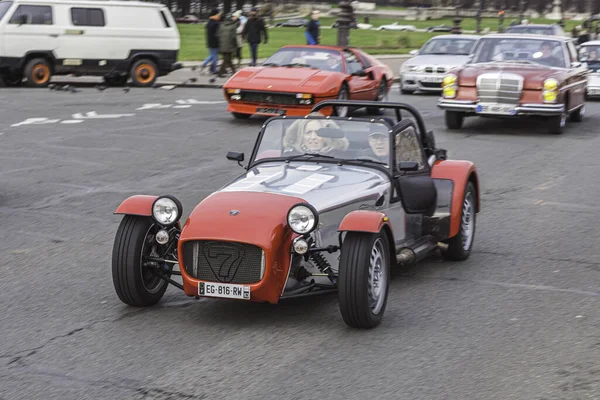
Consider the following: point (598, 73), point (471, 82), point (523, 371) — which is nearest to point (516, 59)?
point (471, 82)

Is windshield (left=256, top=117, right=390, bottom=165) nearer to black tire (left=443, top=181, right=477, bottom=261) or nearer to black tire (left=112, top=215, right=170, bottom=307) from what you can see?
black tire (left=443, top=181, right=477, bottom=261)

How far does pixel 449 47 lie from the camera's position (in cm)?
2702

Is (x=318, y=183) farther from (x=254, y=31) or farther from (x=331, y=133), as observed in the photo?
(x=254, y=31)

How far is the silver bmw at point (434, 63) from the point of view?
25.8 metres

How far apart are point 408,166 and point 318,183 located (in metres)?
0.87

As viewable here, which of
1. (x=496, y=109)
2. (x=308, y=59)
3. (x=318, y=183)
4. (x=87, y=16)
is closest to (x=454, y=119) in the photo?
(x=496, y=109)

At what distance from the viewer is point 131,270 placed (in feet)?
23.8

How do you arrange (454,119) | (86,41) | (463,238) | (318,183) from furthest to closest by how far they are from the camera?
(86,41)
(454,119)
(463,238)
(318,183)

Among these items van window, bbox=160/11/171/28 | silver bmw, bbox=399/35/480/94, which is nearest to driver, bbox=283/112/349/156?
silver bmw, bbox=399/35/480/94

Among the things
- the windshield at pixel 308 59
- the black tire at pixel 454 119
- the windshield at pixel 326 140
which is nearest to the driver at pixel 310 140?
the windshield at pixel 326 140

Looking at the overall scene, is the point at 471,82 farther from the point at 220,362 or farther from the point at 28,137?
the point at 220,362

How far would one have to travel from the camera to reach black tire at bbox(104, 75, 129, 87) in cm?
2795

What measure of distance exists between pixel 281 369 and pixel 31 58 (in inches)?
853

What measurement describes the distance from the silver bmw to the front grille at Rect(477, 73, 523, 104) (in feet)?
22.6
